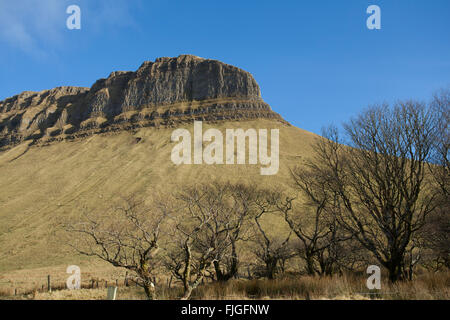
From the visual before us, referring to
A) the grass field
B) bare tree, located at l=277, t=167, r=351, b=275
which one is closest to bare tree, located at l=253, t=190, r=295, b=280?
bare tree, located at l=277, t=167, r=351, b=275

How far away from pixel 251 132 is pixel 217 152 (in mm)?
18048

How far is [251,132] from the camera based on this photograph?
286 feet

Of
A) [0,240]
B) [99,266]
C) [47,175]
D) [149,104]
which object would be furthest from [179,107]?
[99,266]

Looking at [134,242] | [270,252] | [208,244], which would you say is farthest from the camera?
[270,252]

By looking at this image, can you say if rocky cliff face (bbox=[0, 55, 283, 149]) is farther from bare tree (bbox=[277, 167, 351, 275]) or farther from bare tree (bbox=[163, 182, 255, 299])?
bare tree (bbox=[277, 167, 351, 275])

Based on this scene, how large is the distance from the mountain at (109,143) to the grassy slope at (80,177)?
9.8 inches

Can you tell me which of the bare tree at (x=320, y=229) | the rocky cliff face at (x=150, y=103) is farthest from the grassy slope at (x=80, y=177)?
the bare tree at (x=320, y=229)

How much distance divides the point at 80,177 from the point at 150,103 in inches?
2100

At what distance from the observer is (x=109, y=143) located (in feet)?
306

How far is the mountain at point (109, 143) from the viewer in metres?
52.9

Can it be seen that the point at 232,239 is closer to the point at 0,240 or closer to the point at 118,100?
the point at 0,240

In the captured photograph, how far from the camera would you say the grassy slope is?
147 feet

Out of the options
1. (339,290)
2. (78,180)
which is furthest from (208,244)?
(78,180)

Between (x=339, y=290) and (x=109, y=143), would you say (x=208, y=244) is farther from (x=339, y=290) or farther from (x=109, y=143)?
(x=109, y=143)
